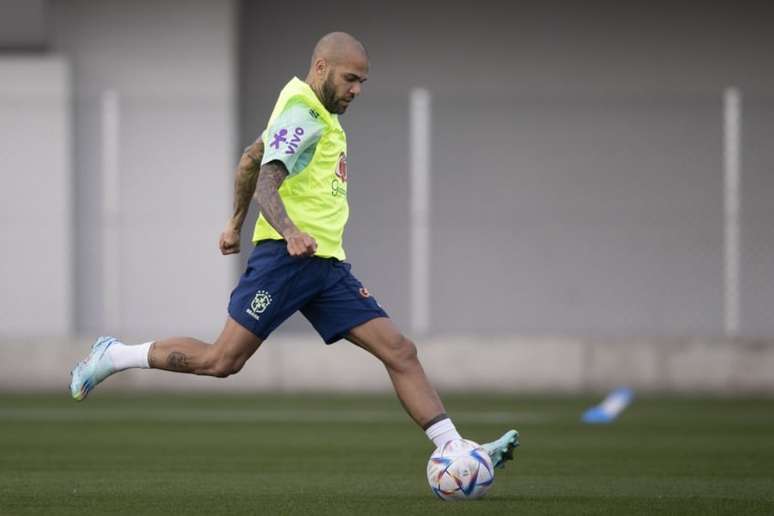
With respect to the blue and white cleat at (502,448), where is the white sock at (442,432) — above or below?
above

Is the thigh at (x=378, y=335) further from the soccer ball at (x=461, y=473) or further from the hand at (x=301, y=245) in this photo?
the hand at (x=301, y=245)

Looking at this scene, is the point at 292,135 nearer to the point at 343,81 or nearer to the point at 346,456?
the point at 343,81

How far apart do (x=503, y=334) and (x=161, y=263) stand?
11.3ft

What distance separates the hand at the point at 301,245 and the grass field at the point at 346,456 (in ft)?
3.42

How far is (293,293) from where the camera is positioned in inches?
301

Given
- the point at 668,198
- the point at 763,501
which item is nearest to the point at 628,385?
the point at 668,198

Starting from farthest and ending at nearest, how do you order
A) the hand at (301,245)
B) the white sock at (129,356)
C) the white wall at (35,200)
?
1. the white wall at (35,200)
2. the white sock at (129,356)
3. the hand at (301,245)

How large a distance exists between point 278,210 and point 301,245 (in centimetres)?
22

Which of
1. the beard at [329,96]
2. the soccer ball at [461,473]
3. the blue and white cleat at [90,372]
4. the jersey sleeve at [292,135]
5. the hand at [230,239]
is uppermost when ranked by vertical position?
the beard at [329,96]

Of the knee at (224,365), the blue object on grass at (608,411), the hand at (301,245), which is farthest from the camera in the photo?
the blue object on grass at (608,411)

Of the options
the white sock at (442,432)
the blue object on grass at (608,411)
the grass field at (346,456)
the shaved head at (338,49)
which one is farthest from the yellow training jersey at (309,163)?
the blue object on grass at (608,411)

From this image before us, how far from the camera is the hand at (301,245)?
7.12 metres

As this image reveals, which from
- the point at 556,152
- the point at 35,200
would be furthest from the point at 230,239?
the point at 556,152

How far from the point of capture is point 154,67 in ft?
57.7
